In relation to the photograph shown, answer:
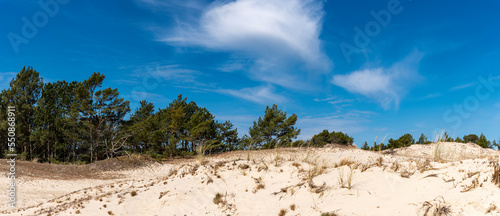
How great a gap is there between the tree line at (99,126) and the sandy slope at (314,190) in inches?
621

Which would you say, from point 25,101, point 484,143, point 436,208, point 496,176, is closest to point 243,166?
point 436,208

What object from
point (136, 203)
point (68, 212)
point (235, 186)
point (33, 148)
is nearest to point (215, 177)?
point (235, 186)

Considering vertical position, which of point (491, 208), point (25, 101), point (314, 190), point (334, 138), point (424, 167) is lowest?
point (314, 190)

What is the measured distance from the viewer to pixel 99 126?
2825 cm

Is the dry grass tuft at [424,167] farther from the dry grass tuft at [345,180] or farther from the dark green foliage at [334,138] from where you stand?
the dark green foliage at [334,138]

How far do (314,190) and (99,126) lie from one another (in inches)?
1036

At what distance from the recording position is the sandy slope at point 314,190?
18.6 feet

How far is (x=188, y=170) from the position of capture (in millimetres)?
11078

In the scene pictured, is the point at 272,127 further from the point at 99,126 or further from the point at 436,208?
the point at 436,208

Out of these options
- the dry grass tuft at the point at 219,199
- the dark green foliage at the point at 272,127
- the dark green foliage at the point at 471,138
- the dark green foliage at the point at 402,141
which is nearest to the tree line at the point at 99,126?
the dark green foliage at the point at 272,127

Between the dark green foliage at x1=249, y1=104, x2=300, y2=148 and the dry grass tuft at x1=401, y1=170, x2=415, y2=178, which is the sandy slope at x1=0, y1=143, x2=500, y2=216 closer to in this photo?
the dry grass tuft at x1=401, y1=170, x2=415, y2=178

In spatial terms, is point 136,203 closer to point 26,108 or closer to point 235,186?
point 235,186

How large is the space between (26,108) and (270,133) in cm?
2388

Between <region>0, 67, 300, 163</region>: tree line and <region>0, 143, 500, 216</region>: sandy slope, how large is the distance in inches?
621
